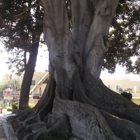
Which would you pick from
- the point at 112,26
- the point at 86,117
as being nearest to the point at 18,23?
the point at 112,26

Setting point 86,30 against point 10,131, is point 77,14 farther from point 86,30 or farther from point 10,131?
point 10,131

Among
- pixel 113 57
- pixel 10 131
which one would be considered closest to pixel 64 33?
pixel 10 131

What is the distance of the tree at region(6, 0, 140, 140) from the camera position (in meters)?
7.83

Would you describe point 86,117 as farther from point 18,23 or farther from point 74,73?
point 18,23

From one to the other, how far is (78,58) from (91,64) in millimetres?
542

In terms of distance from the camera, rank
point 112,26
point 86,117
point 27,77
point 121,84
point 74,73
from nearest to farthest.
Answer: point 86,117 → point 74,73 → point 112,26 → point 27,77 → point 121,84

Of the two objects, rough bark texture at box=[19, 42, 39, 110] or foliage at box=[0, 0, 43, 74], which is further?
rough bark texture at box=[19, 42, 39, 110]

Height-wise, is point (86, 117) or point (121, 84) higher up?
point (121, 84)

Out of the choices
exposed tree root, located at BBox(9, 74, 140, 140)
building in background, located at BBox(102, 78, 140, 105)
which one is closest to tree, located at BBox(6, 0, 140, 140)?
exposed tree root, located at BBox(9, 74, 140, 140)

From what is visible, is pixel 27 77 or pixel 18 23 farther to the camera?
pixel 27 77

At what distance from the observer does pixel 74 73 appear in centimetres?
961

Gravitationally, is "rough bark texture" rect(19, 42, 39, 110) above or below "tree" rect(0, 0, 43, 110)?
below

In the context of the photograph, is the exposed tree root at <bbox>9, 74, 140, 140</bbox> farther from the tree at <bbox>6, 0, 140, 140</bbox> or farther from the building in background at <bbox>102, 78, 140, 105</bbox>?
the building in background at <bbox>102, 78, 140, 105</bbox>

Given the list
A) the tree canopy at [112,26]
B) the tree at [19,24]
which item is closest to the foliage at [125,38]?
the tree canopy at [112,26]
